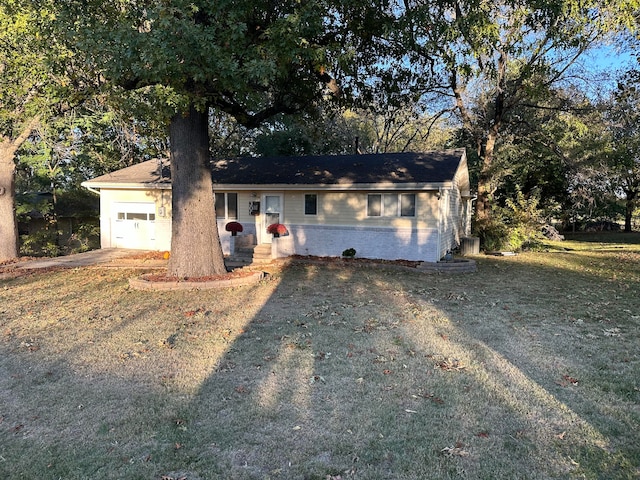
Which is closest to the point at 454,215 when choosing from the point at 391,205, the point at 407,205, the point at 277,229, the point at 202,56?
the point at 407,205

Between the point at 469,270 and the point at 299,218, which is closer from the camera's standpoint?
the point at 469,270

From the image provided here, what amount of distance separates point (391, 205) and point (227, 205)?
5.86 meters

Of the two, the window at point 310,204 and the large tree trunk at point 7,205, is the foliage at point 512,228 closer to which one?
the window at point 310,204

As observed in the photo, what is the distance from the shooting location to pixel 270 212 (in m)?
14.6

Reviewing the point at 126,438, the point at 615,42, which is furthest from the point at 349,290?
the point at 615,42

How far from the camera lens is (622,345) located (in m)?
5.34

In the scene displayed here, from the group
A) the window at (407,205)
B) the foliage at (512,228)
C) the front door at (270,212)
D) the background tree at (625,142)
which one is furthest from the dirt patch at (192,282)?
the foliage at (512,228)

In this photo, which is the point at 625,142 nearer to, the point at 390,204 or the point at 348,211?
the point at 390,204

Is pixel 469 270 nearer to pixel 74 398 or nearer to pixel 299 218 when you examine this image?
pixel 299 218

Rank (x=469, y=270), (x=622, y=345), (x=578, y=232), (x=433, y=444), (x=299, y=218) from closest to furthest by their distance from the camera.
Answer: (x=433, y=444)
(x=622, y=345)
(x=469, y=270)
(x=299, y=218)
(x=578, y=232)

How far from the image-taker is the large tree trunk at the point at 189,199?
9.52m

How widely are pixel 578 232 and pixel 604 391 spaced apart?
34821mm

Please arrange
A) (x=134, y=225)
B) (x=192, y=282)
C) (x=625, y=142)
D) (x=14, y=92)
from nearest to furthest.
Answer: (x=192, y=282)
(x=14, y=92)
(x=134, y=225)
(x=625, y=142)

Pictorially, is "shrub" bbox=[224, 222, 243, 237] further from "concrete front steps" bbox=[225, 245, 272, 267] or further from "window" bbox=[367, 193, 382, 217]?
"window" bbox=[367, 193, 382, 217]
